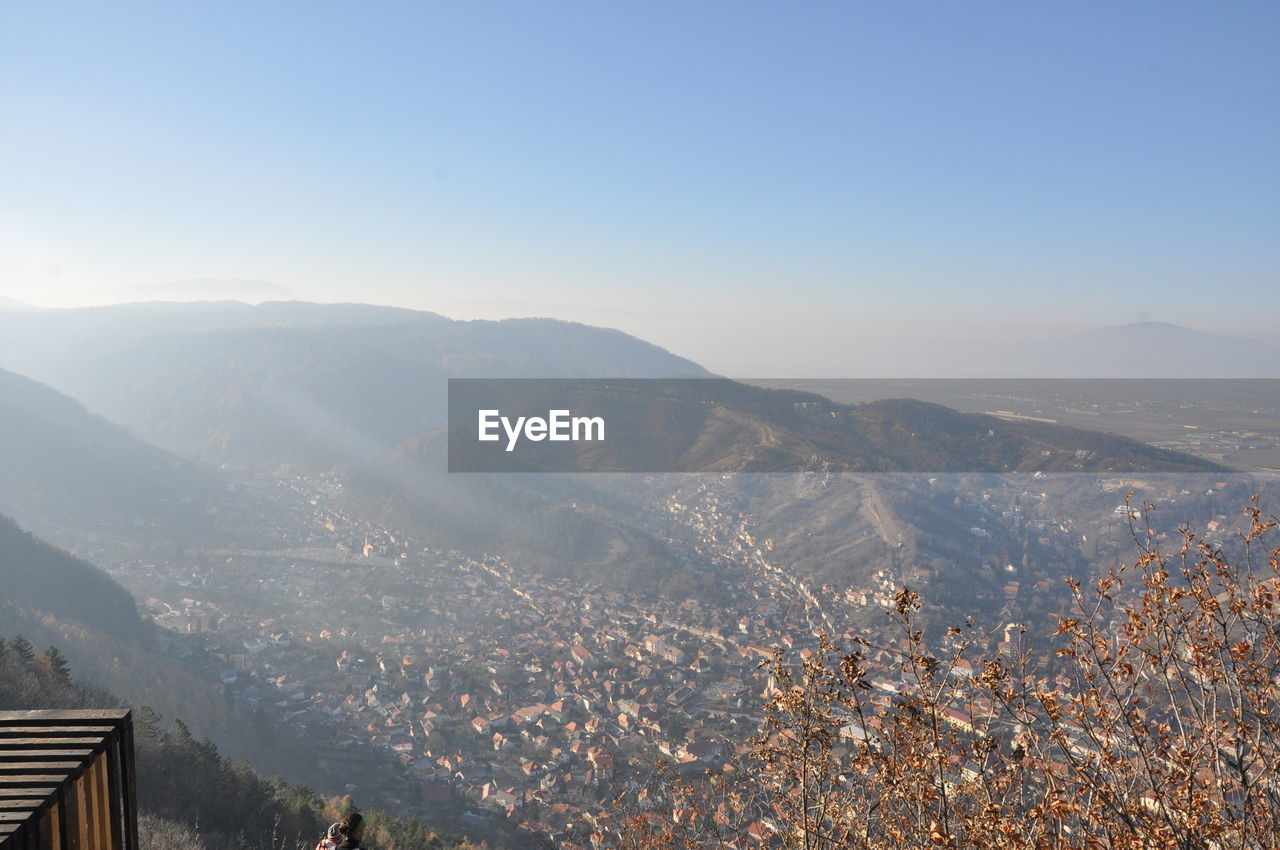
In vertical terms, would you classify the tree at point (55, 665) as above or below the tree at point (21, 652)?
below

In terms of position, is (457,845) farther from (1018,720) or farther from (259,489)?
(259,489)

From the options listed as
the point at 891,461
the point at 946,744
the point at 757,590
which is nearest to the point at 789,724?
the point at 946,744

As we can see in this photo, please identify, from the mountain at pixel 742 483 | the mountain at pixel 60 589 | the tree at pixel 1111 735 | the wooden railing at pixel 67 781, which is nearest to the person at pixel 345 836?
the wooden railing at pixel 67 781

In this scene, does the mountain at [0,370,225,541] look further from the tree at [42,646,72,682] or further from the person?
the person

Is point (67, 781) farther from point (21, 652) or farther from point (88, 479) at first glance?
point (88, 479)

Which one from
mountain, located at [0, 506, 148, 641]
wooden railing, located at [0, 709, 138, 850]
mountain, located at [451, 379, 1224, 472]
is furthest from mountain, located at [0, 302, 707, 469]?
wooden railing, located at [0, 709, 138, 850]

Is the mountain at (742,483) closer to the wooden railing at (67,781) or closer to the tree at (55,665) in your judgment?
the tree at (55,665)

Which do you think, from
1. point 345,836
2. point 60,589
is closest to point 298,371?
point 60,589
